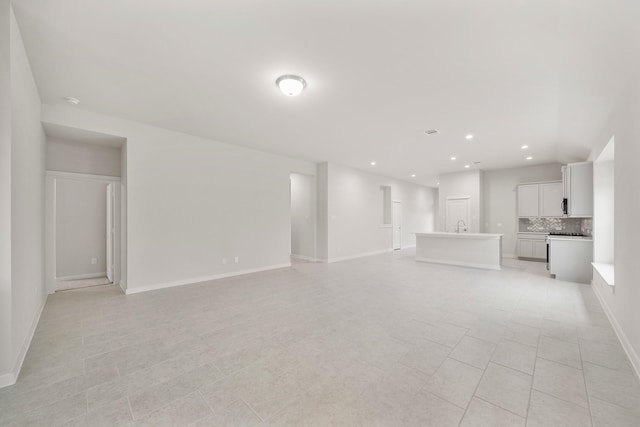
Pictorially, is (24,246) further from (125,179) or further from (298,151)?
(298,151)

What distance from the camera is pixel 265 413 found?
1.73m

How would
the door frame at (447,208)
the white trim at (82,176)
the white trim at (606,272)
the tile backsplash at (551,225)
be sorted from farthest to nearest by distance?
the door frame at (447,208) → the tile backsplash at (551,225) → the white trim at (82,176) → the white trim at (606,272)

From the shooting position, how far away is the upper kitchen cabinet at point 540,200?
7512 millimetres

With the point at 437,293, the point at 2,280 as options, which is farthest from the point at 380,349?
the point at 2,280

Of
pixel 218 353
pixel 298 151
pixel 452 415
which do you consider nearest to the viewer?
pixel 452 415

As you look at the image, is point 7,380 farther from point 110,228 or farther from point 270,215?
point 270,215

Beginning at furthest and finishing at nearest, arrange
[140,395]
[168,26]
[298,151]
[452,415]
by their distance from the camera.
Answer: [298,151]
[168,26]
[140,395]
[452,415]

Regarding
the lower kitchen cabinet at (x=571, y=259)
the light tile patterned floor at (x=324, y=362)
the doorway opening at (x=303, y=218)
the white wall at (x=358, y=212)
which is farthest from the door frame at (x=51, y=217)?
the lower kitchen cabinet at (x=571, y=259)

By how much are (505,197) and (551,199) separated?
3.93 ft

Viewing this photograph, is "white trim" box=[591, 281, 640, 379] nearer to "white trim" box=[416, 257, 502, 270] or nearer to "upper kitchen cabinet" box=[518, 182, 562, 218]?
"white trim" box=[416, 257, 502, 270]

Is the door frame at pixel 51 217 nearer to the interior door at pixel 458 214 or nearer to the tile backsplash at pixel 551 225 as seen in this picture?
the interior door at pixel 458 214

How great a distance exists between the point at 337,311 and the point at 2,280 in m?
3.21

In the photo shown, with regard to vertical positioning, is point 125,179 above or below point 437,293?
above

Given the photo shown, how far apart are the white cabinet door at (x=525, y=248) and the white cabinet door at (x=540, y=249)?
0.09 meters
